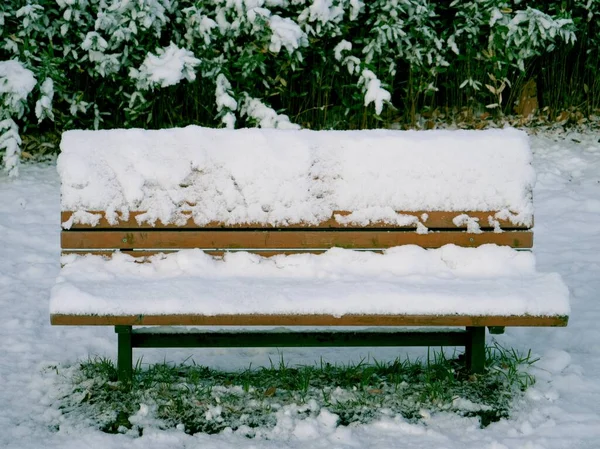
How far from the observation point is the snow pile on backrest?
3371 millimetres

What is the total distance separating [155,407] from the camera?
10.8 feet

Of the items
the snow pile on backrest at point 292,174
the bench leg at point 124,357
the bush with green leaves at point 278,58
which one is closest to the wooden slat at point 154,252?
the snow pile on backrest at point 292,174

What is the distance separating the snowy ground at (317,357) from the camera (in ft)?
10.0

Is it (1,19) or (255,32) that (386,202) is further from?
(1,19)

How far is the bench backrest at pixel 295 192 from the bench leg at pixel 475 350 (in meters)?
0.36

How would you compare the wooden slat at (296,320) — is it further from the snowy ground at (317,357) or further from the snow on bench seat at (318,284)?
the snowy ground at (317,357)

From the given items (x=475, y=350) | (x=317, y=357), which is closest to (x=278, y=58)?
(x=317, y=357)

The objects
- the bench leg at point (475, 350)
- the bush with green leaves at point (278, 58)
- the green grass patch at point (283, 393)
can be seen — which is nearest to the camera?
the green grass patch at point (283, 393)

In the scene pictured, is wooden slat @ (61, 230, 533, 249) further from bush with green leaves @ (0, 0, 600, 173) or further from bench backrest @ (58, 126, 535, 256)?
bush with green leaves @ (0, 0, 600, 173)

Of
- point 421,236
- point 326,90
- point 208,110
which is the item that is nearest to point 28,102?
point 208,110

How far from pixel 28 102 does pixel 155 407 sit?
3829mm

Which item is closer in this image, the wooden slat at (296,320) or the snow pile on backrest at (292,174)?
the wooden slat at (296,320)

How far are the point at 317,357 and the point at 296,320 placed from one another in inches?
35.1

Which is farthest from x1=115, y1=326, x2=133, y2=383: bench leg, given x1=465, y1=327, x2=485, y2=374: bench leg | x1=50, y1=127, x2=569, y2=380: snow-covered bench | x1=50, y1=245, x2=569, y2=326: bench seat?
x1=465, y1=327, x2=485, y2=374: bench leg
